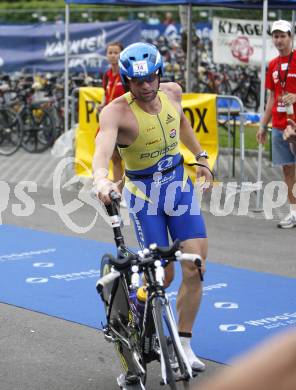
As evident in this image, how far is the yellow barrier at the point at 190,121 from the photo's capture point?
11.6 metres

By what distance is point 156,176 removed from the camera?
15.9 feet

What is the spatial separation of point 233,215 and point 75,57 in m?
11.0

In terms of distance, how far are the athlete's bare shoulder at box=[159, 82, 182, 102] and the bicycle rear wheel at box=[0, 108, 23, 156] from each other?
1189 cm

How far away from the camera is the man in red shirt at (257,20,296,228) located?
31.9 feet

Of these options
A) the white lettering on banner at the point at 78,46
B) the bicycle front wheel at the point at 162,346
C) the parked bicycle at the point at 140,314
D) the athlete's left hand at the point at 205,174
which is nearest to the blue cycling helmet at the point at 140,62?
the athlete's left hand at the point at 205,174

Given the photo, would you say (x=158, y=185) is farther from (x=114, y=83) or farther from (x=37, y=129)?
(x=37, y=129)

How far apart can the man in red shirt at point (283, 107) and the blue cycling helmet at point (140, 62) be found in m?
5.29

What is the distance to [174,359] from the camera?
384 centimetres

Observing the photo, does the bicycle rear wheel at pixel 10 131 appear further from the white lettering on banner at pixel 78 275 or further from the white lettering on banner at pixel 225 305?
the white lettering on banner at pixel 225 305

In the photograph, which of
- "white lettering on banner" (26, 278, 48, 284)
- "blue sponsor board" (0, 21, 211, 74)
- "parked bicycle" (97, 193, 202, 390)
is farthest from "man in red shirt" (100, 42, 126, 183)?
"blue sponsor board" (0, 21, 211, 74)

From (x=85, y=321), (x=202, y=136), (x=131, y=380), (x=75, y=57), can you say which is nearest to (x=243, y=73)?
(x=75, y=57)

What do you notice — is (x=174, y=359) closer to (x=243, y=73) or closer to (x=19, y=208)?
(x=19, y=208)

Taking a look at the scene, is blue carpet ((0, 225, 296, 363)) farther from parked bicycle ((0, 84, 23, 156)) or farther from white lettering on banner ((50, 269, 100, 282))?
parked bicycle ((0, 84, 23, 156))

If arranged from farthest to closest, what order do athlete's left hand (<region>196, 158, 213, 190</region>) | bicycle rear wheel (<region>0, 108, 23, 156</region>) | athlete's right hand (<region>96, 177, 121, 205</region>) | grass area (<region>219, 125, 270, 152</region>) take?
1. bicycle rear wheel (<region>0, 108, 23, 156</region>)
2. grass area (<region>219, 125, 270, 152</region>)
3. athlete's left hand (<region>196, 158, 213, 190</region>)
4. athlete's right hand (<region>96, 177, 121, 205</region>)
